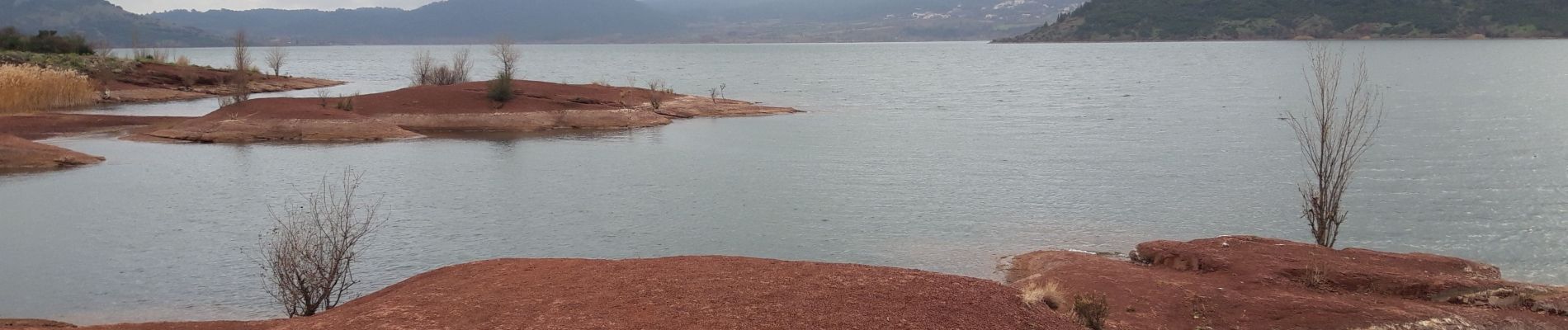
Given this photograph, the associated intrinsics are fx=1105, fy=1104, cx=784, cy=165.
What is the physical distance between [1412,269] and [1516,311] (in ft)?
5.53

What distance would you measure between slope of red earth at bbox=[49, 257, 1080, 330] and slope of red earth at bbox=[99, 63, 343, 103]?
159 ft

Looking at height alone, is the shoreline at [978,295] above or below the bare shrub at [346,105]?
below

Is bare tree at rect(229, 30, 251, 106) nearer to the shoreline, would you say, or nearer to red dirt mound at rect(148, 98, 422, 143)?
red dirt mound at rect(148, 98, 422, 143)

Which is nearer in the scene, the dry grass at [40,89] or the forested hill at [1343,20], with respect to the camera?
the dry grass at [40,89]

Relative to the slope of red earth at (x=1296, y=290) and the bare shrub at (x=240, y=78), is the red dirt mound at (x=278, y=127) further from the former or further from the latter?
the slope of red earth at (x=1296, y=290)

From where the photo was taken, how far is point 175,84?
200 ft

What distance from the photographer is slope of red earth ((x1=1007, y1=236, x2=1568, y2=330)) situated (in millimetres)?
10602

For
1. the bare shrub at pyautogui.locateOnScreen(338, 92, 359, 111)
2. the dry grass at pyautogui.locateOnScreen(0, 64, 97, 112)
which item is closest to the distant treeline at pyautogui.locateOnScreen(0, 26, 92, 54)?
the dry grass at pyautogui.locateOnScreen(0, 64, 97, 112)

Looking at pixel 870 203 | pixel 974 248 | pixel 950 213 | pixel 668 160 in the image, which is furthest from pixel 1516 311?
pixel 668 160

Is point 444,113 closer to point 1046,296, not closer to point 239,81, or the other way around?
point 239,81

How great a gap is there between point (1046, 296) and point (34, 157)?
26084mm

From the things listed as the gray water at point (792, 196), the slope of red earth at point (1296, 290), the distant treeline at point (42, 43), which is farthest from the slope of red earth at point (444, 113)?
the distant treeline at point (42, 43)

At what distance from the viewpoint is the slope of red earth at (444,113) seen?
3500cm

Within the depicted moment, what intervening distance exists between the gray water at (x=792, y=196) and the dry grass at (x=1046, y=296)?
3.14 meters
